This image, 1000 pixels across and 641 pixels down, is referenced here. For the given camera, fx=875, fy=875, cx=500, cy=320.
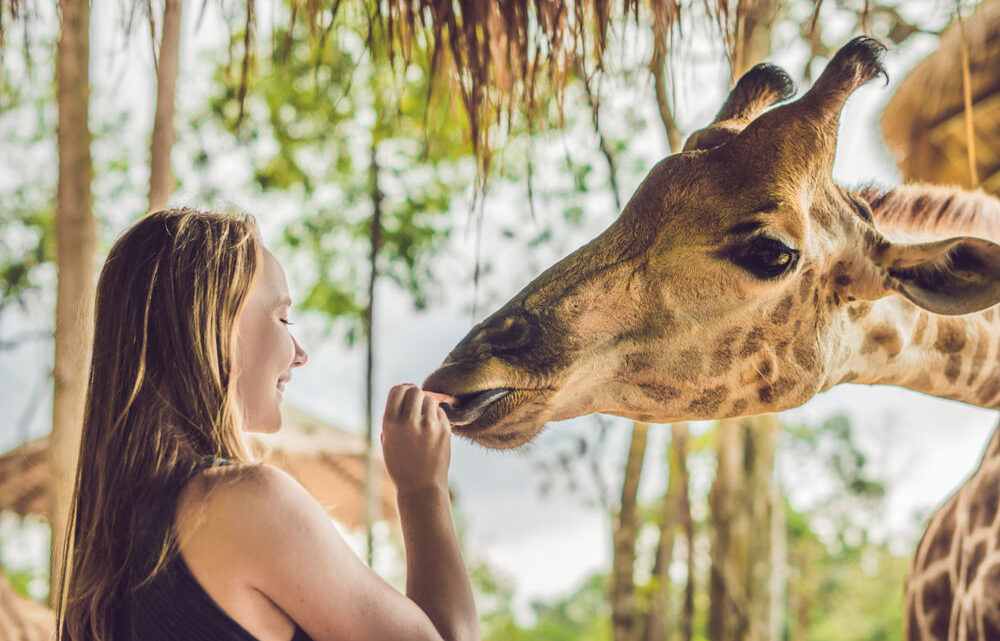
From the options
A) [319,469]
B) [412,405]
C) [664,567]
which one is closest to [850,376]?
[412,405]

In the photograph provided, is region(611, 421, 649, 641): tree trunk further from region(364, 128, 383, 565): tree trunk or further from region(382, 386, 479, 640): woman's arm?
region(382, 386, 479, 640): woman's arm

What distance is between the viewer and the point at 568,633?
1736 centimetres

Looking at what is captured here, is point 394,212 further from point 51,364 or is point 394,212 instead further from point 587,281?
point 587,281

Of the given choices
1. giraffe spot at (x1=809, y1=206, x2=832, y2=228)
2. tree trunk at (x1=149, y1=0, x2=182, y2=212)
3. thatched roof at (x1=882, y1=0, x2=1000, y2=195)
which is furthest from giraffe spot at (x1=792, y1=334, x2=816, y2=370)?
thatched roof at (x1=882, y1=0, x2=1000, y2=195)

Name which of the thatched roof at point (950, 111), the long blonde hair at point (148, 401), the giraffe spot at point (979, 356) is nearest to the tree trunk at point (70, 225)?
the long blonde hair at point (148, 401)

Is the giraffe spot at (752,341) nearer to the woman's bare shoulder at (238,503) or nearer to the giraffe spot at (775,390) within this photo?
the giraffe spot at (775,390)

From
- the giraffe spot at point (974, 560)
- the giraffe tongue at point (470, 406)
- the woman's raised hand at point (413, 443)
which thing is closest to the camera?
the woman's raised hand at point (413, 443)

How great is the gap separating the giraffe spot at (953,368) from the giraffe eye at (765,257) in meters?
0.57

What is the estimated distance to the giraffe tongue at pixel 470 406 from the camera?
168 cm

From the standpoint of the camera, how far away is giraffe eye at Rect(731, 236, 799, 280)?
6.22 ft

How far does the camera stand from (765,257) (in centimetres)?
191

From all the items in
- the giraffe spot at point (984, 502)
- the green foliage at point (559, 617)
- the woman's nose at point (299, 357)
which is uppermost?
the woman's nose at point (299, 357)

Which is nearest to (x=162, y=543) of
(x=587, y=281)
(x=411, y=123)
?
(x=587, y=281)

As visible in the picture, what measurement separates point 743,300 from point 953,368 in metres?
0.64
